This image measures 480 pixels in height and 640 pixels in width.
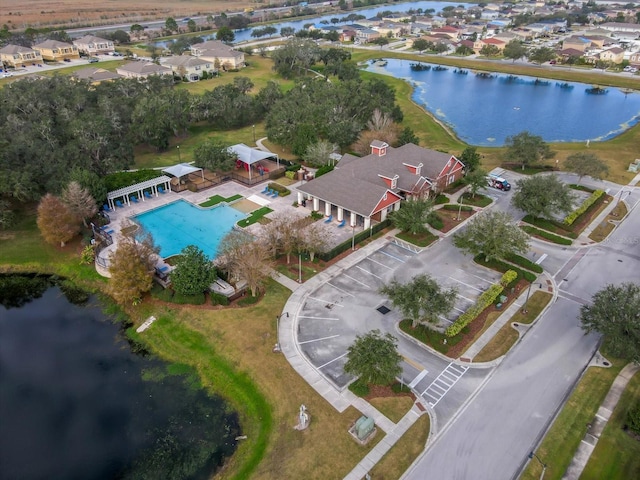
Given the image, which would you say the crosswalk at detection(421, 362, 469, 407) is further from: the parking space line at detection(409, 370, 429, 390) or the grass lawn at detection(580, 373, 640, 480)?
the grass lawn at detection(580, 373, 640, 480)

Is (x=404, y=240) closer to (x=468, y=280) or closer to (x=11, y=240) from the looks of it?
(x=468, y=280)

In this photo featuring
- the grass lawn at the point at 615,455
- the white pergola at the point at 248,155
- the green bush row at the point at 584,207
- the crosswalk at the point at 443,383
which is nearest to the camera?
the grass lawn at the point at 615,455

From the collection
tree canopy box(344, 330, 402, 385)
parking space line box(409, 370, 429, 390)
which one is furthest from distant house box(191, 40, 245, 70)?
parking space line box(409, 370, 429, 390)

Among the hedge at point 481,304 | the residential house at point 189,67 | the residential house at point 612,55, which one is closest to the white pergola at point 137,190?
the hedge at point 481,304

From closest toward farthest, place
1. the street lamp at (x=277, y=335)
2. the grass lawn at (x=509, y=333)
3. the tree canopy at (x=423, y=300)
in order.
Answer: the tree canopy at (x=423, y=300) < the grass lawn at (x=509, y=333) < the street lamp at (x=277, y=335)

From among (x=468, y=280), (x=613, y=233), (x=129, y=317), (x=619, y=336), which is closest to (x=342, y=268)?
(x=468, y=280)

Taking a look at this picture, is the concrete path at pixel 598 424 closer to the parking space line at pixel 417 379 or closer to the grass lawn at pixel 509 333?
the grass lawn at pixel 509 333

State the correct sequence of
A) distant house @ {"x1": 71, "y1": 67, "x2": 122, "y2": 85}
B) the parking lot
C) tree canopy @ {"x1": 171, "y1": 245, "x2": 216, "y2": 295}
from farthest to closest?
distant house @ {"x1": 71, "y1": 67, "x2": 122, "y2": 85}, tree canopy @ {"x1": 171, "y1": 245, "x2": 216, "y2": 295}, the parking lot
